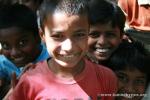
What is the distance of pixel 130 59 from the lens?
7.75 feet

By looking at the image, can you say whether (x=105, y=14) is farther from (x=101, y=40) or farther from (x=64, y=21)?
(x=64, y=21)

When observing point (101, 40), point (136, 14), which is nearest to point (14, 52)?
point (101, 40)

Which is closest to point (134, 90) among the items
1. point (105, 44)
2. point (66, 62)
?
point (105, 44)

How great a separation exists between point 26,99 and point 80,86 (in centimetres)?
24

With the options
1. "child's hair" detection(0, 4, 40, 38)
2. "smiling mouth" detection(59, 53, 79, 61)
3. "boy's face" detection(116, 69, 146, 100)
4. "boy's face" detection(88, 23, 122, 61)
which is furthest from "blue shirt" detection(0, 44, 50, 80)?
"smiling mouth" detection(59, 53, 79, 61)

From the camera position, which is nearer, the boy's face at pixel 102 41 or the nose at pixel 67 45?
the nose at pixel 67 45

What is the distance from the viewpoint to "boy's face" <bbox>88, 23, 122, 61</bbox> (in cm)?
248

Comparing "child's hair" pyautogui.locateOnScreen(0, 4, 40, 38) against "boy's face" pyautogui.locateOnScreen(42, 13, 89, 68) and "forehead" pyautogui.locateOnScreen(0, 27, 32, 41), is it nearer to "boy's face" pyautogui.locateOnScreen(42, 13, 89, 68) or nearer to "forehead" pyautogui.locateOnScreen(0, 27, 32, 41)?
"forehead" pyautogui.locateOnScreen(0, 27, 32, 41)

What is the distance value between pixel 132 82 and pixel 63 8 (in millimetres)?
802

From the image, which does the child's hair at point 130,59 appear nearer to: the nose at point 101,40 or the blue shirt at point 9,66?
the nose at point 101,40

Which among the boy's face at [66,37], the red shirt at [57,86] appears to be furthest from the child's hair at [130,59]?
the boy's face at [66,37]

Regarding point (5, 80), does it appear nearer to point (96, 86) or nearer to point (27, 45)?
point (27, 45)

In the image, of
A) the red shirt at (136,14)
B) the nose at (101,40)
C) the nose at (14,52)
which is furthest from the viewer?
the red shirt at (136,14)

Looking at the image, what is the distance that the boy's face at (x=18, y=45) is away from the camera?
84.4 inches
